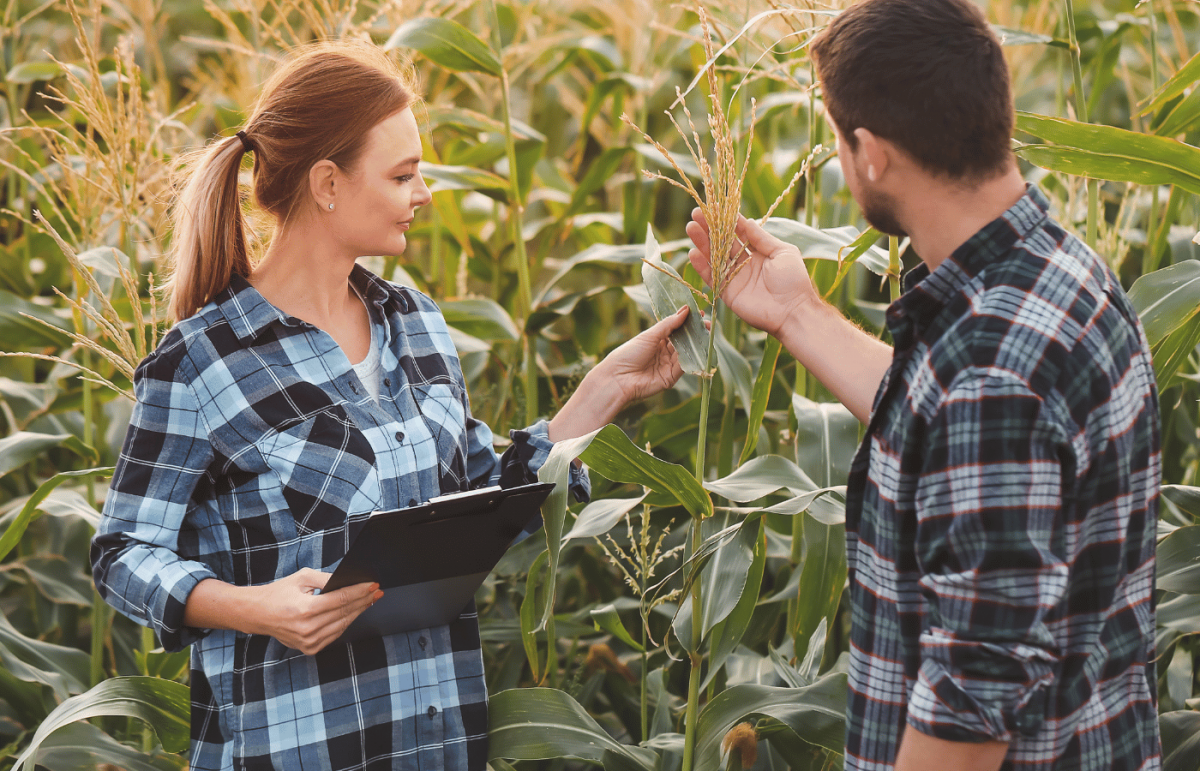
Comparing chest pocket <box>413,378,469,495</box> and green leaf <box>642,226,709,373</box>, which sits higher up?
green leaf <box>642,226,709,373</box>

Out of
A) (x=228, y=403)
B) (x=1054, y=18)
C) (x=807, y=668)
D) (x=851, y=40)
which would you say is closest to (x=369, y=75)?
(x=228, y=403)

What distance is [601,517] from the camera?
151 cm

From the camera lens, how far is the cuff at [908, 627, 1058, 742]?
34.0 inches

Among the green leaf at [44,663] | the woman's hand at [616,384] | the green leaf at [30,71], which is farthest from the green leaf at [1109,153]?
the green leaf at [30,71]

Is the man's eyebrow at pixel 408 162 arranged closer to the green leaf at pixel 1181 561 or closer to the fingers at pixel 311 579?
the fingers at pixel 311 579

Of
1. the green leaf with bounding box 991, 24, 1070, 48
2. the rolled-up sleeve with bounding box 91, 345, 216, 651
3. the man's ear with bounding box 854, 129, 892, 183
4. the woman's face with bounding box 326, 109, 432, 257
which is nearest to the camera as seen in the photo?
the man's ear with bounding box 854, 129, 892, 183

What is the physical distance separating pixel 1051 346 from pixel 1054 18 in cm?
250

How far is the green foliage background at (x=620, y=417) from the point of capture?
4.72 ft

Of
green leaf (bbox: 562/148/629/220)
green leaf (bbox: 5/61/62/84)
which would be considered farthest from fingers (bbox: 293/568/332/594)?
green leaf (bbox: 5/61/62/84)

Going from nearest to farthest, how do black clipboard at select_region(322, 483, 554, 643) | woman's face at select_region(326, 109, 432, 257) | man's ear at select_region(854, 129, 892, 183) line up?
man's ear at select_region(854, 129, 892, 183)
black clipboard at select_region(322, 483, 554, 643)
woman's face at select_region(326, 109, 432, 257)

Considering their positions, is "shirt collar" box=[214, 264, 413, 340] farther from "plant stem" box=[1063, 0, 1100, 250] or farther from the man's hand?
"plant stem" box=[1063, 0, 1100, 250]

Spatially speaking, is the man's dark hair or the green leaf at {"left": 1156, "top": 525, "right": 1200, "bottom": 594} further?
the green leaf at {"left": 1156, "top": 525, "right": 1200, "bottom": 594}

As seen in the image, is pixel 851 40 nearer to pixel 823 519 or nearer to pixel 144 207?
pixel 823 519

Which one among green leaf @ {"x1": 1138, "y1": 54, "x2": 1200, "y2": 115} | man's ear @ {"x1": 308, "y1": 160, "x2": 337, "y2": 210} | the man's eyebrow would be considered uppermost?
green leaf @ {"x1": 1138, "y1": 54, "x2": 1200, "y2": 115}
